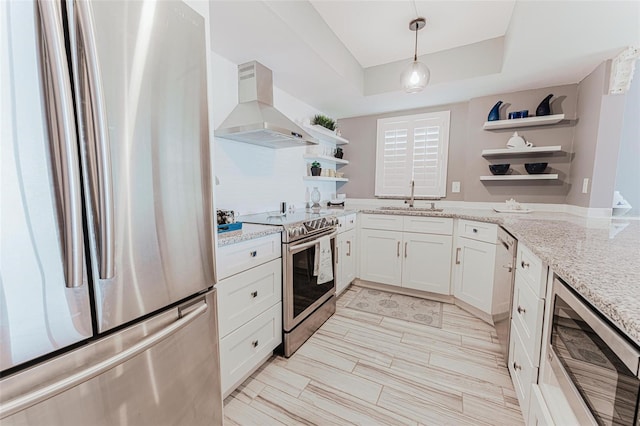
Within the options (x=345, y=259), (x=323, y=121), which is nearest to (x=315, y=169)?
(x=323, y=121)

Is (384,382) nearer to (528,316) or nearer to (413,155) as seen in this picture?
(528,316)

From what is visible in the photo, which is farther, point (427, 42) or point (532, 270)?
point (427, 42)

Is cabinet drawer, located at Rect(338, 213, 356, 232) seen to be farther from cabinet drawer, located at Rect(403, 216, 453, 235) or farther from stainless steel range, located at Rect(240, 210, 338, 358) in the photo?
cabinet drawer, located at Rect(403, 216, 453, 235)

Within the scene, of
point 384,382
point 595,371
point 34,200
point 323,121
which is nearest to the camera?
point 34,200

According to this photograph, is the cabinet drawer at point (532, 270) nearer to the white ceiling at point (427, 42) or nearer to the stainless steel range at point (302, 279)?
the stainless steel range at point (302, 279)

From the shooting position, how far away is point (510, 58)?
216cm

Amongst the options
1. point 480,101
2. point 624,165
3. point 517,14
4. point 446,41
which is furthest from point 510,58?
point 624,165

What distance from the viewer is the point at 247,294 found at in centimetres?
155

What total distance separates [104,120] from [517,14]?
2.62 metres

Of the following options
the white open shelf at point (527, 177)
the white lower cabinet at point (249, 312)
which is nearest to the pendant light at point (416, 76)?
the white open shelf at point (527, 177)

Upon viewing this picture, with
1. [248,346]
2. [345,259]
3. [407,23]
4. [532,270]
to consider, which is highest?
[407,23]

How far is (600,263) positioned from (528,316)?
539 millimetres

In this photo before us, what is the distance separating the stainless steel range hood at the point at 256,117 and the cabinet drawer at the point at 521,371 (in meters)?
2.04

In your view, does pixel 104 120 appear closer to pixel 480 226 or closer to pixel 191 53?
pixel 191 53
